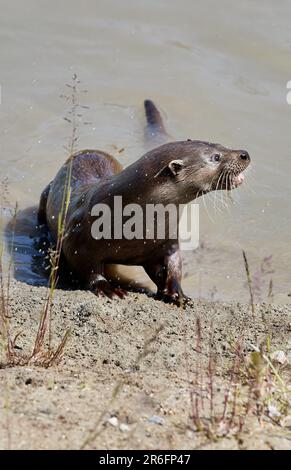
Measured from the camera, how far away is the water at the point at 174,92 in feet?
19.6

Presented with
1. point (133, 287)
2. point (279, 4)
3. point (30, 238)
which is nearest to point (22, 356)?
point (133, 287)

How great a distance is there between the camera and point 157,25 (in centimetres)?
923

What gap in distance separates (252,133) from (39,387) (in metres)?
4.55

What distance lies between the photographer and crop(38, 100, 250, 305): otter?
4691 millimetres

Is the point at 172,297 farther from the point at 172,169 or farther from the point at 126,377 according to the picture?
the point at 126,377

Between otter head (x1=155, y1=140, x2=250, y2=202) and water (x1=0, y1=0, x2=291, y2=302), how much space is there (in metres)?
0.68

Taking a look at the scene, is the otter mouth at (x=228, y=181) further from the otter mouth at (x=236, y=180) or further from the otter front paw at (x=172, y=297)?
the otter front paw at (x=172, y=297)

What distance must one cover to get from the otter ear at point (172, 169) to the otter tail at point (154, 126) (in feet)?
8.62

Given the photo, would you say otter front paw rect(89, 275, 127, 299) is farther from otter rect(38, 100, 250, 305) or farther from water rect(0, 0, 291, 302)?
water rect(0, 0, 291, 302)

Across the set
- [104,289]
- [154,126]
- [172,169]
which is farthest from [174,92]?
[104,289]

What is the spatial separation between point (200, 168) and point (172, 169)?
0.17m

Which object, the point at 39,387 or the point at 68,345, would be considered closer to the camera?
the point at 39,387
